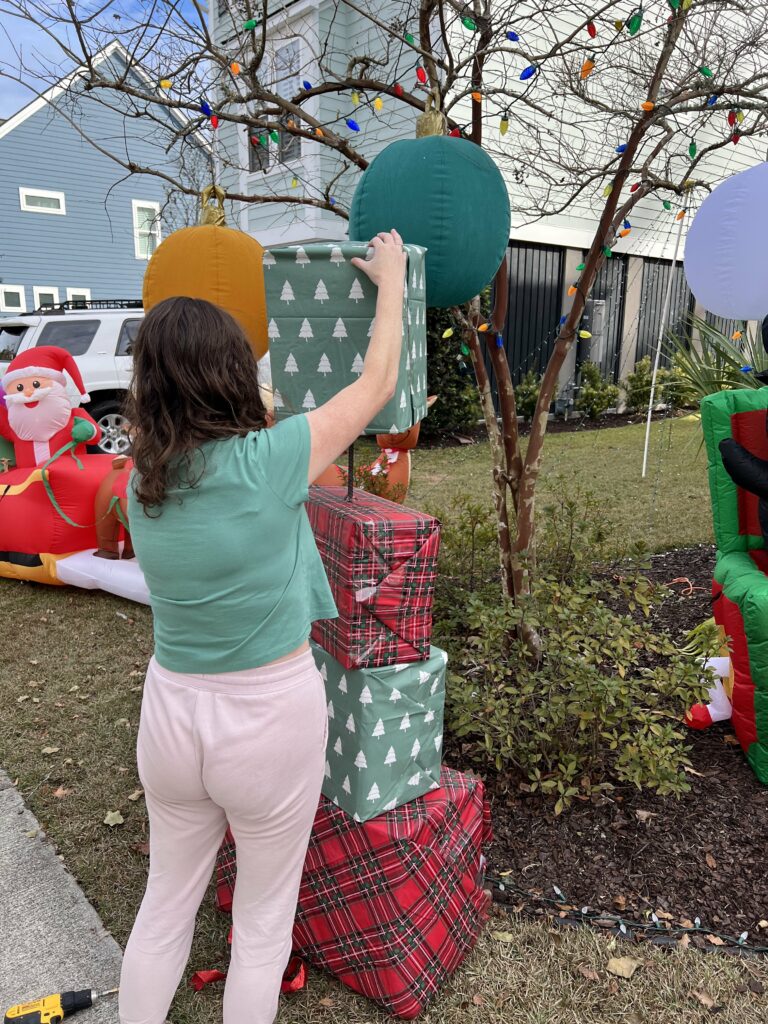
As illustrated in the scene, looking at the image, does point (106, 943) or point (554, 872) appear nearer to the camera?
point (106, 943)

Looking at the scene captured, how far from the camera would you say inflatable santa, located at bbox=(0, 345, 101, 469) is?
5273 mm

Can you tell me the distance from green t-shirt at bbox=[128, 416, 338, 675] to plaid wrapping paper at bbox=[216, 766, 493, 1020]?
0.75m

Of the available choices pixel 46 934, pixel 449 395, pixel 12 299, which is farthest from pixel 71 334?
pixel 46 934

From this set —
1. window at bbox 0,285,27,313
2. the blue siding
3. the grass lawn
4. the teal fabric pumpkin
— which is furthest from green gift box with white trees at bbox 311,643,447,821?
window at bbox 0,285,27,313

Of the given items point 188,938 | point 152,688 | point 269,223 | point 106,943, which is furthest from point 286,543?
point 269,223

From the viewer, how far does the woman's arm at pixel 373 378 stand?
149 centimetres

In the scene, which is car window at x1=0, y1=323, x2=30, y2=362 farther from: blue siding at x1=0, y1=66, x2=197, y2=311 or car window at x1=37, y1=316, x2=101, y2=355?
blue siding at x1=0, y1=66, x2=197, y2=311

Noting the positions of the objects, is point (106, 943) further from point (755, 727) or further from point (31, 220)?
point (31, 220)

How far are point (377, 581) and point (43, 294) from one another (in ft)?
55.2

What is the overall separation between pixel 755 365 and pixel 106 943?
5282 millimetres

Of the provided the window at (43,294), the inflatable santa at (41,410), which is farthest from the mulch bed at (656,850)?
the window at (43,294)

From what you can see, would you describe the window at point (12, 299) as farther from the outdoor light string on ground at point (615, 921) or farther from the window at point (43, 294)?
the outdoor light string on ground at point (615, 921)

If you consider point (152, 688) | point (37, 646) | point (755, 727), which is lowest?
point (37, 646)

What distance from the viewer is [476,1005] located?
2047mm
